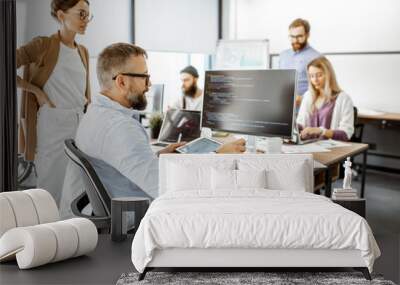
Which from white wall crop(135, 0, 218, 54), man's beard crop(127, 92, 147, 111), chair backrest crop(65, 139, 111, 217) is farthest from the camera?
white wall crop(135, 0, 218, 54)

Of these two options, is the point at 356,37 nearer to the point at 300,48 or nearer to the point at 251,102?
the point at 300,48

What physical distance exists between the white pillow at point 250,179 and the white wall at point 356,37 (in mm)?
4432

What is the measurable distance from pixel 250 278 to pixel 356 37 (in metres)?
5.43

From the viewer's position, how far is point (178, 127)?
4.89 meters

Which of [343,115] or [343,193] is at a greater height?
[343,115]

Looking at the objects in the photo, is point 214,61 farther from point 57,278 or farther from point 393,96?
point 57,278

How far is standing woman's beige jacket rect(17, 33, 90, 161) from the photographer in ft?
16.6

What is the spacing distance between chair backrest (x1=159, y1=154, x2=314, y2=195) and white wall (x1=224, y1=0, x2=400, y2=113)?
4198 mm

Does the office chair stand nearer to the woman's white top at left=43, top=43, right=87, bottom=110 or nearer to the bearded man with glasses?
the woman's white top at left=43, top=43, right=87, bottom=110

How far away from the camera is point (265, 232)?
130 inches

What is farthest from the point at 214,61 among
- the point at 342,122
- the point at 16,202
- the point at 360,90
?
the point at 16,202

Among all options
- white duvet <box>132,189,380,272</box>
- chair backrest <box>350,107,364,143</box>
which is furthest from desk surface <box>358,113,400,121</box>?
white duvet <box>132,189,380,272</box>

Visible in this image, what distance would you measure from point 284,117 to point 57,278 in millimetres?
1837

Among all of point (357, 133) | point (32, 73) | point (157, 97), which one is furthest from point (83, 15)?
point (357, 133)
